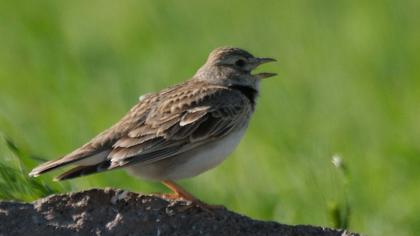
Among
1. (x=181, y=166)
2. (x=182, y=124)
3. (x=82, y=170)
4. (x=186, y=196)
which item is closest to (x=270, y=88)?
(x=182, y=124)

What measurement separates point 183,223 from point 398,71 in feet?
23.6

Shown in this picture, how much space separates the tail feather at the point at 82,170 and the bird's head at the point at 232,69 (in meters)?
1.81

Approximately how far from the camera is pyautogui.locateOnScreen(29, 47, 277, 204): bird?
26.4 feet

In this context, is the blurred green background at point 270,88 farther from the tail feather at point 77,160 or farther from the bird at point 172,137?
the bird at point 172,137

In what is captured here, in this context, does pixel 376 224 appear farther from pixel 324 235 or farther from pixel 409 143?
pixel 324 235

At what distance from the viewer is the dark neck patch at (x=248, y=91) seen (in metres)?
9.43

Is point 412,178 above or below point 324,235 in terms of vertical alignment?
above

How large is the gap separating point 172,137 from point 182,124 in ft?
0.46

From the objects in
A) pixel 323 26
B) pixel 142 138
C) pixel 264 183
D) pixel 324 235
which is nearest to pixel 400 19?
pixel 323 26

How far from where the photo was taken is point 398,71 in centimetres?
→ 1386

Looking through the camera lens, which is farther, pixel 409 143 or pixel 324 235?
pixel 409 143

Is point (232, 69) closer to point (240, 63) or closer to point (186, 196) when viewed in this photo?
point (240, 63)

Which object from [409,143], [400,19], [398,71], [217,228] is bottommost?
[217,228]

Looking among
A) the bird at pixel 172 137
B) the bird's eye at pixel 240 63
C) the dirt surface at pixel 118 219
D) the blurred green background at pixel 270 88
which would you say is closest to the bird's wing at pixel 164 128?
the bird at pixel 172 137
